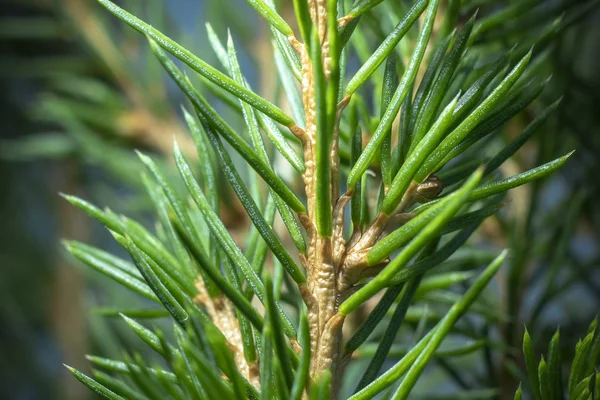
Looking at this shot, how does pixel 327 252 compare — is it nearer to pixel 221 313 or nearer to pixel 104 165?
pixel 221 313

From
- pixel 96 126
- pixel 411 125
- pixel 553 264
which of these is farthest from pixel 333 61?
pixel 96 126

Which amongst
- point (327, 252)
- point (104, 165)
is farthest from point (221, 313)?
point (104, 165)

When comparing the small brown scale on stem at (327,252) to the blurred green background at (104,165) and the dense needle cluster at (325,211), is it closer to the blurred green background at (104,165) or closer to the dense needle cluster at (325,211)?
the dense needle cluster at (325,211)

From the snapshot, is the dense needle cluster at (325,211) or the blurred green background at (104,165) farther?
the blurred green background at (104,165)

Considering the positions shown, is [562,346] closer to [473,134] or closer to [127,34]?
[473,134]

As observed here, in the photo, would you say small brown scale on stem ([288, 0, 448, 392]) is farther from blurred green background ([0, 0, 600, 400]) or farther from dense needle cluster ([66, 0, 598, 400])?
blurred green background ([0, 0, 600, 400])

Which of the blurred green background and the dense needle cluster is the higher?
the blurred green background

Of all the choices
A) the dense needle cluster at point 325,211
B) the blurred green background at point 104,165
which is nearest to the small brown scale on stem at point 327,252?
the dense needle cluster at point 325,211

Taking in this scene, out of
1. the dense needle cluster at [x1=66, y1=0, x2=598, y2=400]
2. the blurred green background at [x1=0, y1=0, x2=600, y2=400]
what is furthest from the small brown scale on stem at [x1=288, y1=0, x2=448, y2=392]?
the blurred green background at [x1=0, y1=0, x2=600, y2=400]

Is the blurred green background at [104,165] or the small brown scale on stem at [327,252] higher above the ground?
the blurred green background at [104,165]
